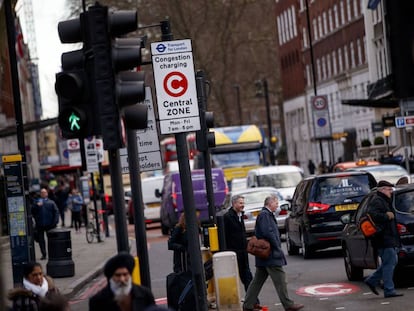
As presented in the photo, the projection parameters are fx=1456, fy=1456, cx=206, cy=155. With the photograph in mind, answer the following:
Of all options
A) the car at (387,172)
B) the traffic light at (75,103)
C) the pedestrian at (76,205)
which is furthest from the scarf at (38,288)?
the pedestrian at (76,205)

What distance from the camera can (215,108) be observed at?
358ft

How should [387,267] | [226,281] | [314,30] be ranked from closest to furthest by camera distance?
[226,281], [387,267], [314,30]

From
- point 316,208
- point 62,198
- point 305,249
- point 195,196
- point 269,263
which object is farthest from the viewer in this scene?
point 62,198

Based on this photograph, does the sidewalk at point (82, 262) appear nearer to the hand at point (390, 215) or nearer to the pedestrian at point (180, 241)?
the pedestrian at point (180, 241)

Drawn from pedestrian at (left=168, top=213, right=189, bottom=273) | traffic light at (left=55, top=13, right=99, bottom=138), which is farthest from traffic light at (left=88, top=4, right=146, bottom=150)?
pedestrian at (left=168, top=213, right=189, bottom=273)

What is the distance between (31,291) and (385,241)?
8.22 meters

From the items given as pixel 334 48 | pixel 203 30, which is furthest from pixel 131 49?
pixel 334 48

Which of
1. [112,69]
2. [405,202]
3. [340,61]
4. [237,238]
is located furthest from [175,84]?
[340,61]

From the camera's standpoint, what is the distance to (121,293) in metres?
9.55

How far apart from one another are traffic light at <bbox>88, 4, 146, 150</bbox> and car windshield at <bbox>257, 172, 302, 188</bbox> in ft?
107

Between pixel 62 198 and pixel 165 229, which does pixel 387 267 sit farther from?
pixel 62 198

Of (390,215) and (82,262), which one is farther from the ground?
(390,215)

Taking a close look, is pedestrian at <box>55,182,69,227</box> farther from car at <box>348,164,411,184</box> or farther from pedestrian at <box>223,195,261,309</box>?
pedestrian at <box>223,195,261,309</box>

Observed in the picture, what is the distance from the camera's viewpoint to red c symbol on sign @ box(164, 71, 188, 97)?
52.4 ft
